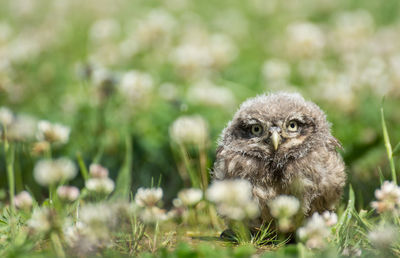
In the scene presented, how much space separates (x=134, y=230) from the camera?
2814 millimetres

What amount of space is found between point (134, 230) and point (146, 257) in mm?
404

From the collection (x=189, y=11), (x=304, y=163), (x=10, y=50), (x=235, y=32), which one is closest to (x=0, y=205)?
(x=304, y=163)

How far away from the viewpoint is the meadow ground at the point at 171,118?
267 centimetres

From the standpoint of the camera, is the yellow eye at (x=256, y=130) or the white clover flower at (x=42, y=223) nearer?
the white clover flower at (x=42, y=223)

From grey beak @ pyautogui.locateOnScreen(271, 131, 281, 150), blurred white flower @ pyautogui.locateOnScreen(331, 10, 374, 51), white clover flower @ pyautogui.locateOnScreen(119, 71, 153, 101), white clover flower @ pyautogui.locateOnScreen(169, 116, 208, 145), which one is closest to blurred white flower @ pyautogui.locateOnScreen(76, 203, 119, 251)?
grey beak @ pyautogui.locateOnScreen(271, 131, 281, 150)

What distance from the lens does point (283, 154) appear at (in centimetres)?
329

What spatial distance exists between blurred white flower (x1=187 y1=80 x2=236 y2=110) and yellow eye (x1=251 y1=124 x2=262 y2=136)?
1.81m

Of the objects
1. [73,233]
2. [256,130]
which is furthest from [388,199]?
[73,233]

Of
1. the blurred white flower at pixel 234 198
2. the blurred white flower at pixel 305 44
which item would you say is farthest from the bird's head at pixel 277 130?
the blurred white flower at pixel 305 44

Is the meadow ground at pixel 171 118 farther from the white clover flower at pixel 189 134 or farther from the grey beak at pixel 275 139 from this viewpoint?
the grey beak at pixel 275 139

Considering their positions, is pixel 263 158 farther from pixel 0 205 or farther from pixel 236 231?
pixel 0 205

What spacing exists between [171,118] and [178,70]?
4.44ft

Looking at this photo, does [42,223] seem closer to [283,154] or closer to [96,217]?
[96,217]

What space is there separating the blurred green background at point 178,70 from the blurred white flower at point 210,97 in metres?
0.01
